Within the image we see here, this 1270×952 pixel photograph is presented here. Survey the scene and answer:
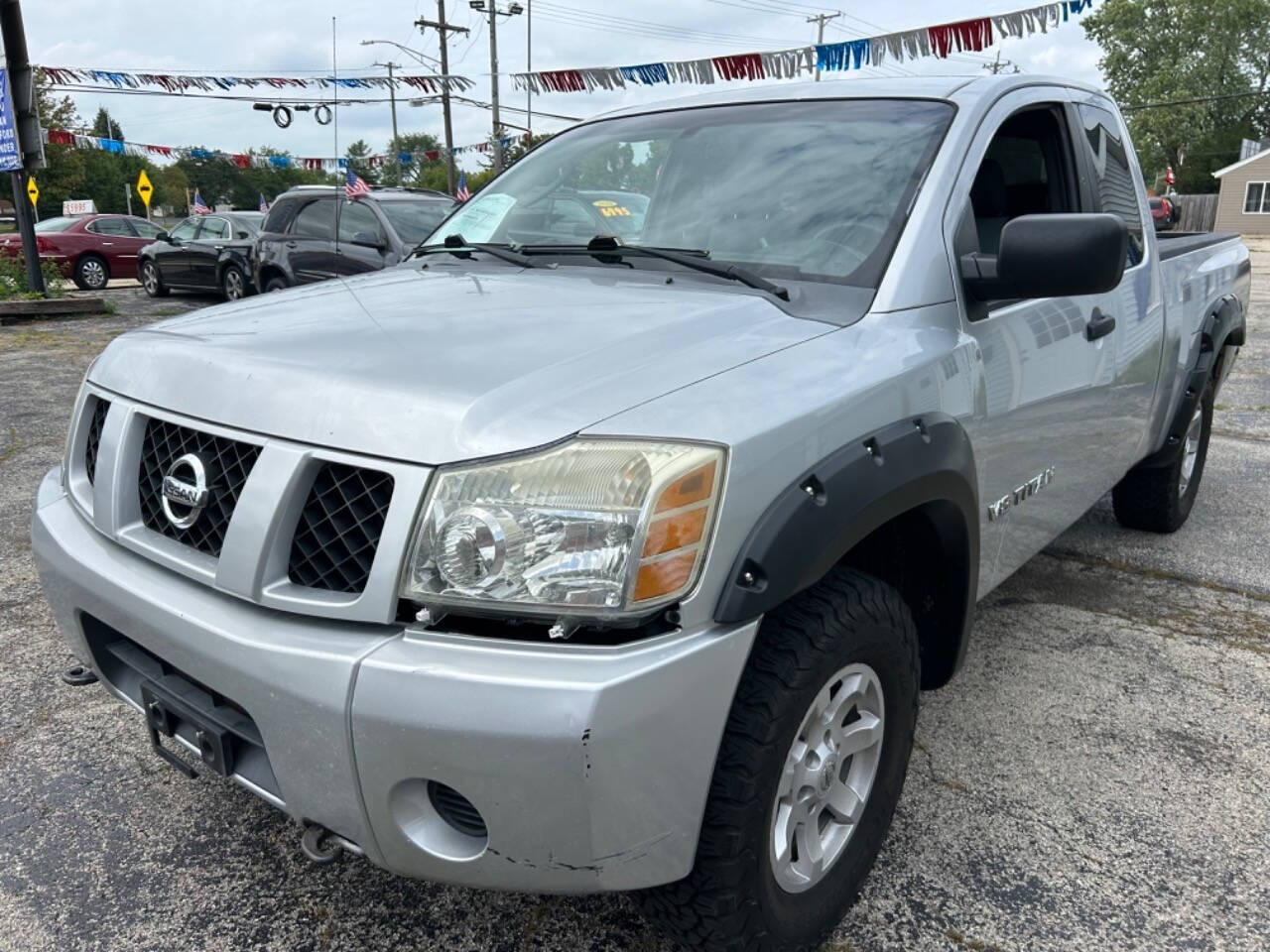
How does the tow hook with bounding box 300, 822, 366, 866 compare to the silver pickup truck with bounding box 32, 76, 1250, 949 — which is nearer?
the silver pickup truck with bounding box 32, 76, 1250, 949

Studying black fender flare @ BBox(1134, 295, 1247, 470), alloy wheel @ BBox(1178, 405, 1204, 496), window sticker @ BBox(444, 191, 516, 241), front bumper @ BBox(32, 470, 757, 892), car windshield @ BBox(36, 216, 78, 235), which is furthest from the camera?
car windshield @ BBox(36, 216, 78, 235)

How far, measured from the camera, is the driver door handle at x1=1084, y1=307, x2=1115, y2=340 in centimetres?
291

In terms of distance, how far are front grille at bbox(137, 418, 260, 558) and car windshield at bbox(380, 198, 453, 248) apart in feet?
25.1

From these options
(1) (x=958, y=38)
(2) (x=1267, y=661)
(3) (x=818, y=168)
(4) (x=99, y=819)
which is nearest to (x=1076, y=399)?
(3) (x=818, y=168)

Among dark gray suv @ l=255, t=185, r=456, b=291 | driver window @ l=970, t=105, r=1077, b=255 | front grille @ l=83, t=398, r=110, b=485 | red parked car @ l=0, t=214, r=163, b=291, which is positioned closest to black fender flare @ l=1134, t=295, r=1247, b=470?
driver window @ l=970, t=105, r=1077, b=255

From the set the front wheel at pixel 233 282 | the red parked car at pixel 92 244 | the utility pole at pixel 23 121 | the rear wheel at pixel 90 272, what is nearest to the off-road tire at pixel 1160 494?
the front wheel at pixel 233 282

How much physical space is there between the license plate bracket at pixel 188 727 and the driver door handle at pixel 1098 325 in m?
2.47

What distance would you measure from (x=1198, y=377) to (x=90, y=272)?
757 inches

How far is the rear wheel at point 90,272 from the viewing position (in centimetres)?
1830

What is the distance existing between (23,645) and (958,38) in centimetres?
1589

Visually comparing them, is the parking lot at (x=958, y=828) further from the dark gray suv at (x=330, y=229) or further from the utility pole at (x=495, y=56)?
the utility pole at (x=495, y=56)

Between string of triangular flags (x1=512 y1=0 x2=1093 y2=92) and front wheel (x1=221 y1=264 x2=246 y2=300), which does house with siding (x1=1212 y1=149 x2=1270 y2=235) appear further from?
front wheel (x1=221 y1=264 x2=246 y2=300)

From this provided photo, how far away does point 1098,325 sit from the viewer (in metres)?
2.97

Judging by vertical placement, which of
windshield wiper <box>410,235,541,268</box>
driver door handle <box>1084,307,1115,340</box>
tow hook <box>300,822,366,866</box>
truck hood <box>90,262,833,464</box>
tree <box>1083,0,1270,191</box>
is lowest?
tow hook <box>300,822,366,866</box>
